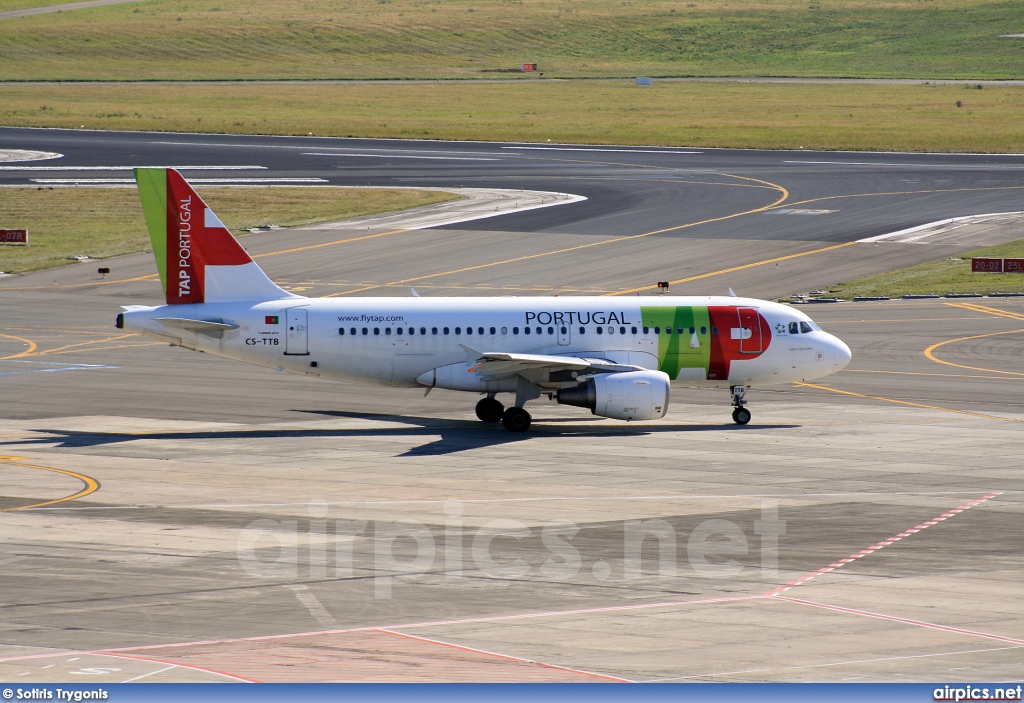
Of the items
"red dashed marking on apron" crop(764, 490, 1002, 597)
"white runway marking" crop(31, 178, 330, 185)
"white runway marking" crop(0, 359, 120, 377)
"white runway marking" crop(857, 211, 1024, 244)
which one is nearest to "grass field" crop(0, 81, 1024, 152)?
"white runway marking" crop(31, 178, 330, 185)

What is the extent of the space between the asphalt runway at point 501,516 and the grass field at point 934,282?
9.43ft

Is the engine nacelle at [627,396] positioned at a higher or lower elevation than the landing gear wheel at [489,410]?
higher

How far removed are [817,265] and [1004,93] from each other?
379ft

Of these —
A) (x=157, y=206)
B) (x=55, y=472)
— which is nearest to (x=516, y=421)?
(x=157, y=206)

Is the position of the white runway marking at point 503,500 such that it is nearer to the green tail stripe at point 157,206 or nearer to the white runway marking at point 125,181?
the green tail stripe at point 157,206

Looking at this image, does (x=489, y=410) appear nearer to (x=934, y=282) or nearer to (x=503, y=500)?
(x=503, y=500)

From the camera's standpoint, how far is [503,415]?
160 feet

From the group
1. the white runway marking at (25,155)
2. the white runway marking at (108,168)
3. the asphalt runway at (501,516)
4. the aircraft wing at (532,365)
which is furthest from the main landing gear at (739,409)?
the white runway marking at (25,155)

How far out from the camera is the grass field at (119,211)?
91.4 m

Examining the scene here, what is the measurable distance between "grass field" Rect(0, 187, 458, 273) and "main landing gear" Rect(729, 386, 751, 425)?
1987 inches

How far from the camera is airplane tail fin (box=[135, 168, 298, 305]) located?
1906 inches

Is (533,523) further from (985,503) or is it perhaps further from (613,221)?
(613,221)

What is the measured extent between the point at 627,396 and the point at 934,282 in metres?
40.9

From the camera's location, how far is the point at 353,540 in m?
31.2
